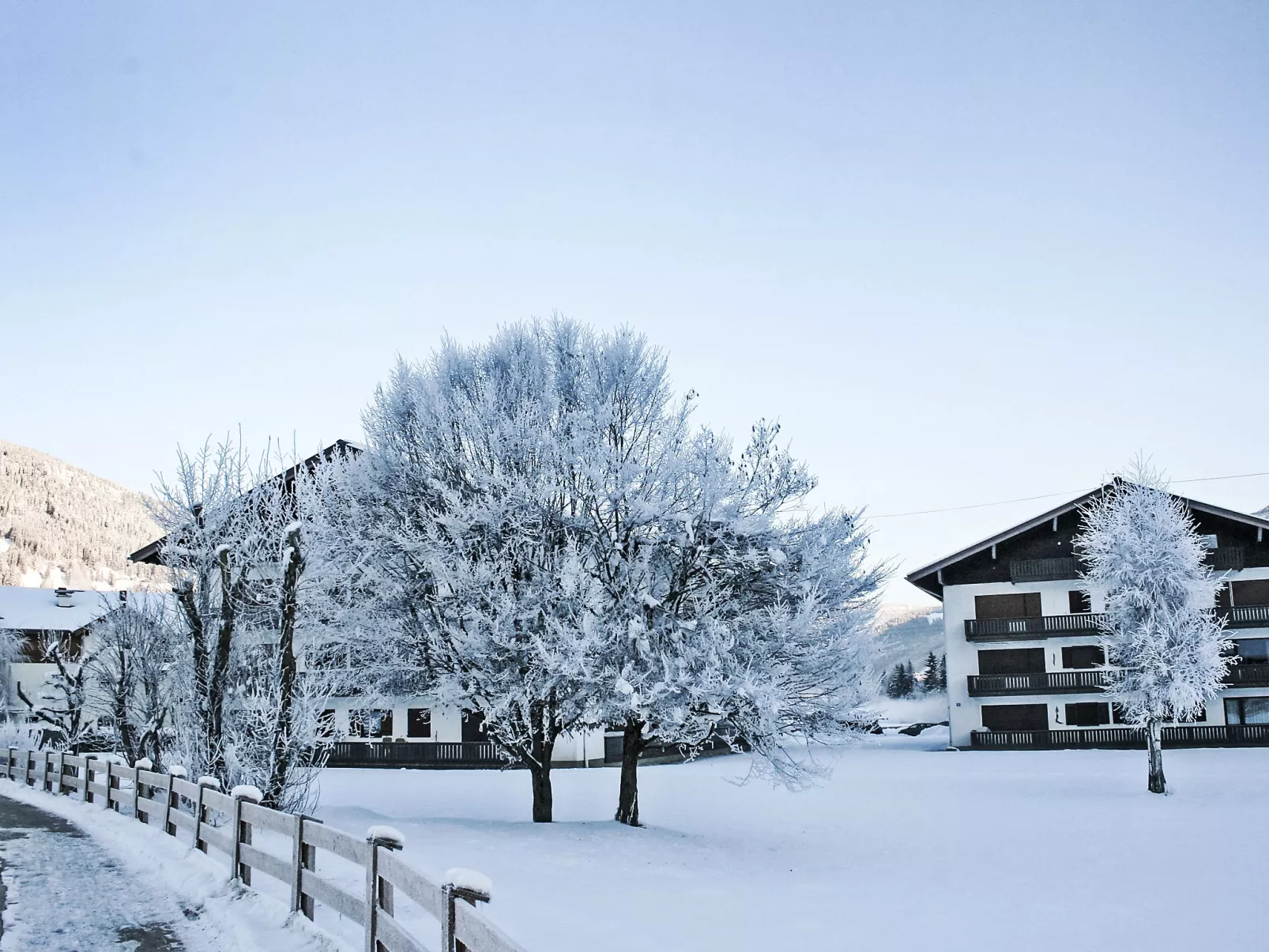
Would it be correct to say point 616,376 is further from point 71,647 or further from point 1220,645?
point 71,647

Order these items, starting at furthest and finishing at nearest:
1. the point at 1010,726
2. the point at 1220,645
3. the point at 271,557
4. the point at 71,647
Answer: the point at 71,647 → the point at 1010,726 → the point at 1220,645 → the point at 271,557

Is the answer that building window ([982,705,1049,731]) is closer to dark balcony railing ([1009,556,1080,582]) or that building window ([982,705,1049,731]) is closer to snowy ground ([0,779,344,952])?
dark balcony railing ([1009,556,1080,582])

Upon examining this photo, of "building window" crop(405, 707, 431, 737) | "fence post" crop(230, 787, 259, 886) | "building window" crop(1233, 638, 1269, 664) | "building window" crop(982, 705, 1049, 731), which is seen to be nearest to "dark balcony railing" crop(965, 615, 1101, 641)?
"building window" crop(982, 705, 1049, 731)

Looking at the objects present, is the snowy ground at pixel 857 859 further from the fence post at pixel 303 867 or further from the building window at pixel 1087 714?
the building window at pixel 1087 714

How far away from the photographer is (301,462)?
18969 millimetres

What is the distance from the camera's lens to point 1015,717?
1756 inches

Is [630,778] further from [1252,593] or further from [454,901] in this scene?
[1252,593]

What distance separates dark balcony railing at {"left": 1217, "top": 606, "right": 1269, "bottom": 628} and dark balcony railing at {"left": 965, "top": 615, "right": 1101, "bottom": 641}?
17.5 ft

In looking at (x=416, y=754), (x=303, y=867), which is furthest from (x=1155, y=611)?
(x=303, y=867)

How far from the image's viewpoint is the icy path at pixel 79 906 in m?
8.46

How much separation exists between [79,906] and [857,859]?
39.2ft

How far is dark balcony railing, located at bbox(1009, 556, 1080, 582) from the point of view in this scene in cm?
4494

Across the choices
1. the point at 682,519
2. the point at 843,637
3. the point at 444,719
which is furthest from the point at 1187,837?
the point at 444,719

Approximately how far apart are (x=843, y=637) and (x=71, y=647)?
5395 centimetres
